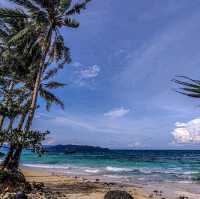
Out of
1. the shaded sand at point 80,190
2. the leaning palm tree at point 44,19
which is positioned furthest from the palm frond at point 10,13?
the shaded sand at point 80,190

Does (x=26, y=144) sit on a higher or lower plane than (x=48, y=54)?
lower

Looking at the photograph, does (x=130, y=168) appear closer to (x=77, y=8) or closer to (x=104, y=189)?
Answer: (x=104, y=189)

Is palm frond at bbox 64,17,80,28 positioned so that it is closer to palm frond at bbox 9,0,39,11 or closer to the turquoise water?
palm frond at bbox 9,0,39,11

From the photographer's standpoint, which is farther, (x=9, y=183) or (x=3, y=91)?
(x=3, y=91)

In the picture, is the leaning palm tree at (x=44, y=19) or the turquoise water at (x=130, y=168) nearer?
the leaning palm tree at (x=44, y=19)

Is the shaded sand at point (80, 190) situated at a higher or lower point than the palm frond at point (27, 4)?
lower

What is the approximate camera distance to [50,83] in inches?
854

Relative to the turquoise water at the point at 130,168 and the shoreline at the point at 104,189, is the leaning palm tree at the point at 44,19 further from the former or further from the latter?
the turquoise water at the point at 130,168

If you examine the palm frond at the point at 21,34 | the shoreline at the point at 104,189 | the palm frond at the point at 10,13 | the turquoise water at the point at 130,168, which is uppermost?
the palm frond at the point at 10,13

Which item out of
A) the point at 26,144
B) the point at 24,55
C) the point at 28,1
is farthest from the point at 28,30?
the point at 26,144

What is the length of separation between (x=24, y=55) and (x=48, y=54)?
→ 106 inches

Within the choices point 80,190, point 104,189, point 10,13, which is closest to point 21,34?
point 10,13

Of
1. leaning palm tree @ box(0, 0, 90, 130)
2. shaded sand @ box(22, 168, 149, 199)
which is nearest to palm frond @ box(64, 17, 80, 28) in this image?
leaning palm tree @ box(0, 0, 90, 130)

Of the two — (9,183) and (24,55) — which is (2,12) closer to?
(24,55)
